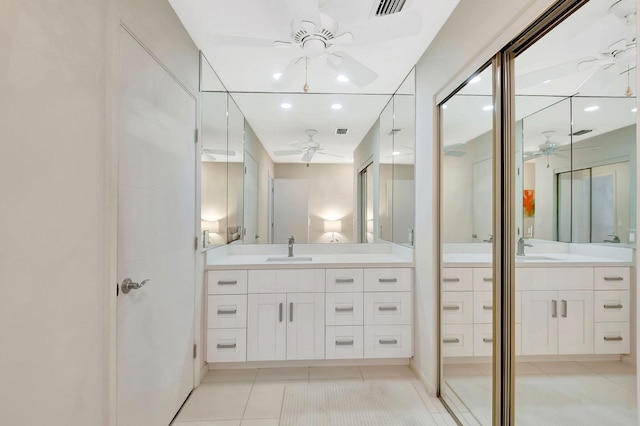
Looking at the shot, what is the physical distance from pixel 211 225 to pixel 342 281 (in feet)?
3.86

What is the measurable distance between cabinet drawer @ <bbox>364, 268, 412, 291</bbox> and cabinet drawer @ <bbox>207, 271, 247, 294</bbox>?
101cm

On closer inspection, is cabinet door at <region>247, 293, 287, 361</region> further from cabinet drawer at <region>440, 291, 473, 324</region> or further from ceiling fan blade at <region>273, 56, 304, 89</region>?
ceiling fan blade at <region>273, 56, 304, 89</region>

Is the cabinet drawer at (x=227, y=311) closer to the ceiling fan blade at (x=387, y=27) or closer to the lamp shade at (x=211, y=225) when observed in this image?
the lamp shade at (x=211, y=225)

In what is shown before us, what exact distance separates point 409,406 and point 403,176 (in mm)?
1806

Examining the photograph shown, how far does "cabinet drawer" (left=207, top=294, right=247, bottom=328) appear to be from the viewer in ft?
7.99

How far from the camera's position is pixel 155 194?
5.45 feet

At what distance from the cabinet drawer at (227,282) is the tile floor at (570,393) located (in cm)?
173

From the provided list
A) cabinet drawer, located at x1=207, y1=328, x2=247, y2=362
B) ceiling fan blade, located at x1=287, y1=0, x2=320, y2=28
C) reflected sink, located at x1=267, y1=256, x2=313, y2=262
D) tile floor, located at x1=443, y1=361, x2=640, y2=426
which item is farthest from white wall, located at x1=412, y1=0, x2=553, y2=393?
cabinet drawer, located at x1=207, y1=328, x2=247, y2=362

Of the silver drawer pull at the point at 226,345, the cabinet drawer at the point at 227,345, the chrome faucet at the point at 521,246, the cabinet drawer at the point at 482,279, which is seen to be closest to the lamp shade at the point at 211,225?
the cabinet drawer at the point at 227,345

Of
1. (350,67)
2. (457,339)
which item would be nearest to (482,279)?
(457,339)

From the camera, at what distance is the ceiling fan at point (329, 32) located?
5.07 ft

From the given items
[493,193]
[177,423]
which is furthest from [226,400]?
[493,193]

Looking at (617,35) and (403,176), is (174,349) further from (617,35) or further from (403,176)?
(617,35)

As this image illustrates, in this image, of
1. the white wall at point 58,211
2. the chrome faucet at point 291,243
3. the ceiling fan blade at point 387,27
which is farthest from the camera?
the chrome faucet at point 291,243
